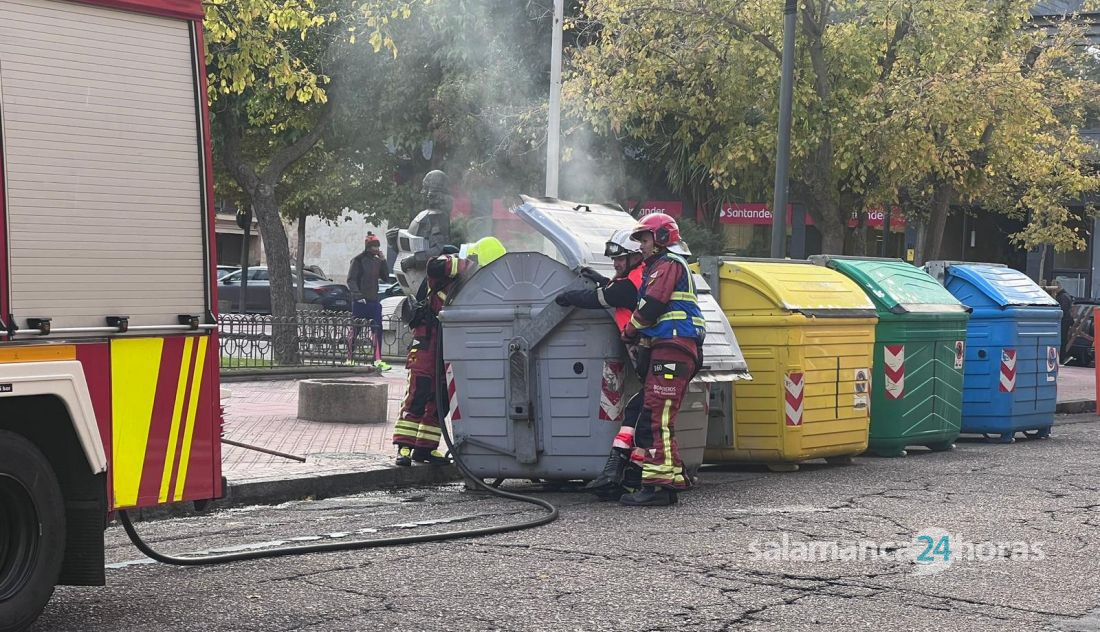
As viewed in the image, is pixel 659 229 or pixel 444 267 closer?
pixel 659 229

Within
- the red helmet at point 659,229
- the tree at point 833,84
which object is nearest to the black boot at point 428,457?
the red helmet at point 659,229

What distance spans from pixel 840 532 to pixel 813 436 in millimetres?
2769

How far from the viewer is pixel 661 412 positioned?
8281 millimetres

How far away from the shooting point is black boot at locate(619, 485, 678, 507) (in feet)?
27.5

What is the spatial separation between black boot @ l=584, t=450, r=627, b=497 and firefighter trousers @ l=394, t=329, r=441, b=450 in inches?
53.5

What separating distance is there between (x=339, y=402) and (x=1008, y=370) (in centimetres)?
607

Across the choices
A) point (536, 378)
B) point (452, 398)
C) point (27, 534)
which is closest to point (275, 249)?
point (452, 398)

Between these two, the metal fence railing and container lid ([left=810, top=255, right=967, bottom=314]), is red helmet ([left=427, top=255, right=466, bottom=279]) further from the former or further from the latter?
the metal fence railing

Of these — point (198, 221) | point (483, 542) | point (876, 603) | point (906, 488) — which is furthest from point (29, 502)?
point (906, 488)

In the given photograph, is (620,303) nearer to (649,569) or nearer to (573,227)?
(573,227)

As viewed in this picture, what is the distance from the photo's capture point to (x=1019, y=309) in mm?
13164

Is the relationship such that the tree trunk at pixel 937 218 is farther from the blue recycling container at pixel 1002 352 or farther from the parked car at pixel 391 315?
the blue recycling container at pixel 1002 352

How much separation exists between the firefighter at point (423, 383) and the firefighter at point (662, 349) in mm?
1445

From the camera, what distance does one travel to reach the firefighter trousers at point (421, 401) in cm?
945
